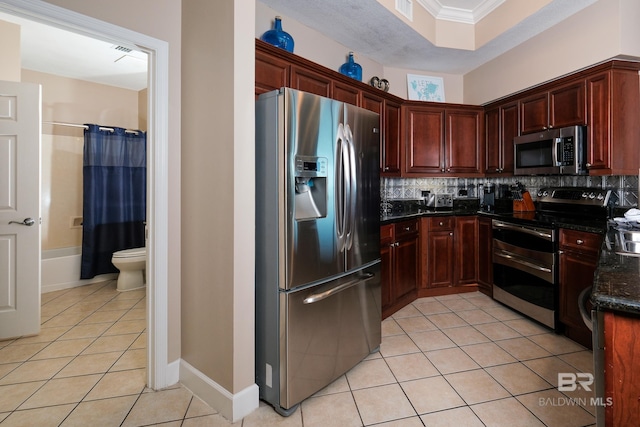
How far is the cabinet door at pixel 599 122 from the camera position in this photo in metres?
2.61

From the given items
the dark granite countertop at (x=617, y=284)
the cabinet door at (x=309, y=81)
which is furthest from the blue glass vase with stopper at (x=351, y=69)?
the dark granite countertop at (x=617, y=284)

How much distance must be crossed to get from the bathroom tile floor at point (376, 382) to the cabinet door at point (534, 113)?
6.31ft

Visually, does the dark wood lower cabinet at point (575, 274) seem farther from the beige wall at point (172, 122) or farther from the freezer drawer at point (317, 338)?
the beige wall at point (172, 122)

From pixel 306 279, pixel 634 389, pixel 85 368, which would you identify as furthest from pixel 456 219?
pixel 85 368

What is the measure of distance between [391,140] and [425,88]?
44.3 inches

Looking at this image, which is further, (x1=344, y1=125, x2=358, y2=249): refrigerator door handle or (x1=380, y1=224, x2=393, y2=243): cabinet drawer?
(x1=380, y1=224, x2=393, y2=243): cabinet drawer

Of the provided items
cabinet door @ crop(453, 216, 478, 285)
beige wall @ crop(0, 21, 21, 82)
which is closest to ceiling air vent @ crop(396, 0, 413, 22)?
cabinet door @ crop(453, 216, 478, 285)

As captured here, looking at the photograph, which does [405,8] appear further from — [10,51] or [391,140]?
[10,51]

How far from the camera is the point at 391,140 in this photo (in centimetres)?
352

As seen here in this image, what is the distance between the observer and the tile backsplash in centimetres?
276

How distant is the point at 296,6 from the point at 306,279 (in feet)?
7.34

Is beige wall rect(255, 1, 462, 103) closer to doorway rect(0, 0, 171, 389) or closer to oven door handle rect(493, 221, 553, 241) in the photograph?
doorway rect(0, 0, 171, 389)

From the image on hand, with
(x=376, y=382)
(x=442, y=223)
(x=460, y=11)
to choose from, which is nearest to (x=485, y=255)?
(x=442, y=223)

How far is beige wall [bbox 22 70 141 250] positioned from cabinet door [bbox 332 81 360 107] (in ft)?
11.7
